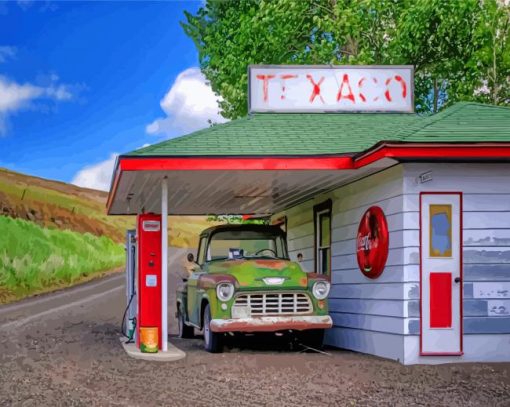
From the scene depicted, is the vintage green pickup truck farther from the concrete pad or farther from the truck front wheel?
the concrete pad

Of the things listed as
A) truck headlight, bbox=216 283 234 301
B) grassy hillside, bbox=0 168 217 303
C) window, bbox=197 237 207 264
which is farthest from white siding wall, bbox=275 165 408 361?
grassy hillside, bbox=0 168 217 303

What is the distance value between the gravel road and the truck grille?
647mm

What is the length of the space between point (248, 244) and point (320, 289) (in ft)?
7.36

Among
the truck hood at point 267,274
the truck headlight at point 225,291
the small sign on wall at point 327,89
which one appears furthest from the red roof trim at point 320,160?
the small sign on wall at point 327,89

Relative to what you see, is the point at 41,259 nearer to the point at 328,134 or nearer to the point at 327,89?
the point at 327,89

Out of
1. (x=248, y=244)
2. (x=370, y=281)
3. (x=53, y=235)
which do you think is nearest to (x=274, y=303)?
(x=370, y=281)

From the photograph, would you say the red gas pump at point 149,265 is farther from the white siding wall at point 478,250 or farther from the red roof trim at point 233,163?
the white siding wall at point 478,250

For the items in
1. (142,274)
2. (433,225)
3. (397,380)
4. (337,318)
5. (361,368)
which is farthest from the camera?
(337,318)

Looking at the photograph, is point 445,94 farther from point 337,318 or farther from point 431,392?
point 431,392

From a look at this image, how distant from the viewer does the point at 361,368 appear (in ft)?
40.2

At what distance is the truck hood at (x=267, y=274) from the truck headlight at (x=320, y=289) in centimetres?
16

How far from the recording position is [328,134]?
15.4 meters

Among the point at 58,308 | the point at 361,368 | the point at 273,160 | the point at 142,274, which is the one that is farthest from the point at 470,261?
the point at 58,308

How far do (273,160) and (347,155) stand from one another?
110cm
